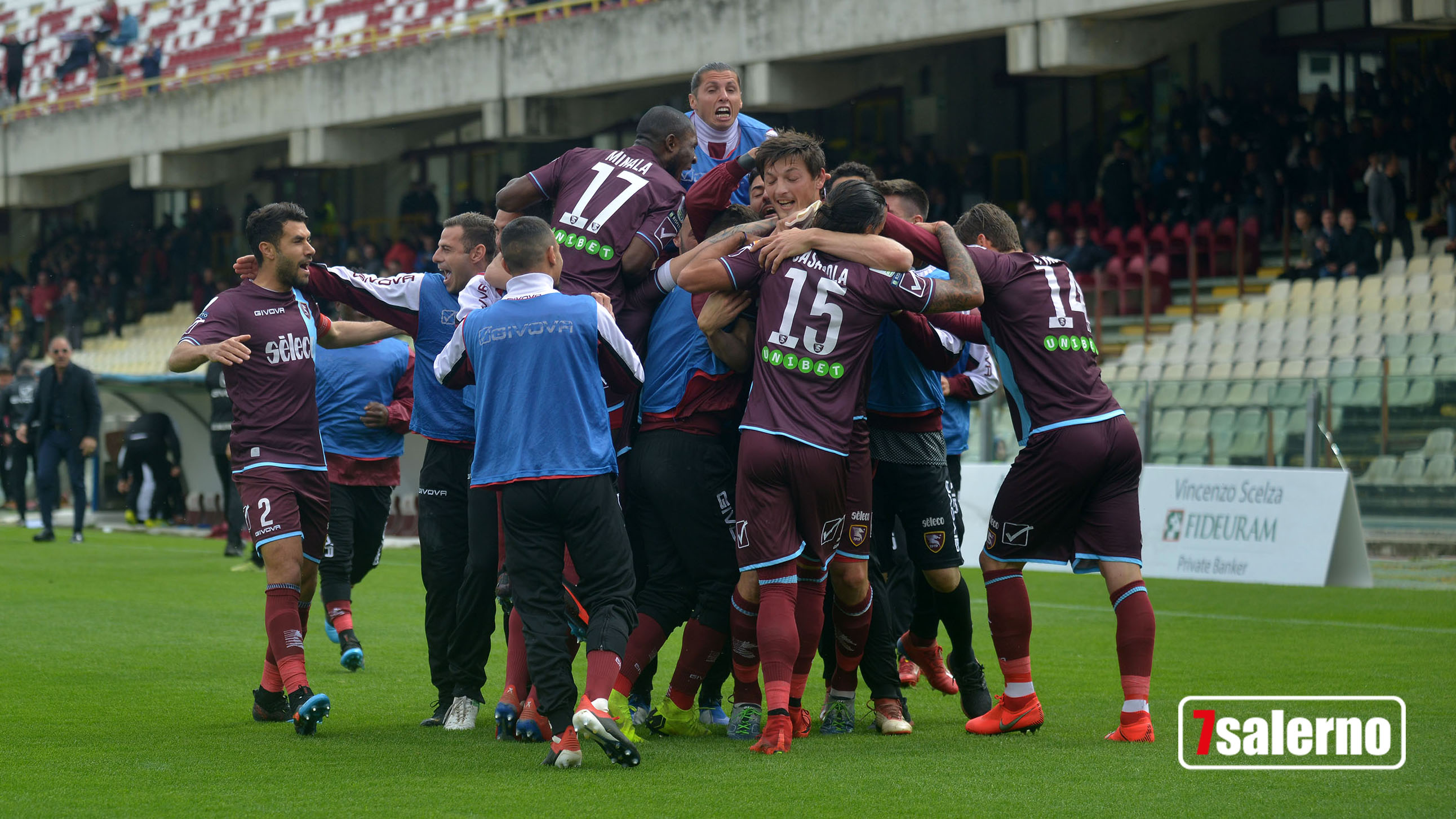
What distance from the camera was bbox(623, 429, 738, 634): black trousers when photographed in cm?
617

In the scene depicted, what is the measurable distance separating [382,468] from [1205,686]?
14.8 ft

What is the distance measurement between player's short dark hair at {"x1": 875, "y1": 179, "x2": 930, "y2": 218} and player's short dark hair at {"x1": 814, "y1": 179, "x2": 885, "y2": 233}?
1.00 m

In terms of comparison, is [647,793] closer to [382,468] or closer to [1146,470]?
[382,468]

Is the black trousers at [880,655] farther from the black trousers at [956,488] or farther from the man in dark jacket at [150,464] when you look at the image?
the man in dark jacket at [150,464]

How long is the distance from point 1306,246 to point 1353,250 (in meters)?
0.78

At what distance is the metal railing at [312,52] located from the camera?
87.6 ft

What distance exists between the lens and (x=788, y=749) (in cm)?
575

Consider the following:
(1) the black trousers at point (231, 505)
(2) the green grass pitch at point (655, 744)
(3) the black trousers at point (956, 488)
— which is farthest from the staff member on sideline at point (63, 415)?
(3) the black trousers at point (956, 488)

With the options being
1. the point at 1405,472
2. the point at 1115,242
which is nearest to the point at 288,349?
the point at 1405,472

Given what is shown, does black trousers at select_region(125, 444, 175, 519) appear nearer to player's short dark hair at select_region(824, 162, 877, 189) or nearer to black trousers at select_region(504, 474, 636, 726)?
player's short dark hair at select_region(824, 162, 877, 189)

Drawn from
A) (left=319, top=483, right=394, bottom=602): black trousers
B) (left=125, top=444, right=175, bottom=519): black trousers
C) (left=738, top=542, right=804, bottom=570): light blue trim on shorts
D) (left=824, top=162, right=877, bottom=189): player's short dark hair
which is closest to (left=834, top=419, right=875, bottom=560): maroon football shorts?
(left=738, top=542, right=804, bottom=570): light blue trim on shorts

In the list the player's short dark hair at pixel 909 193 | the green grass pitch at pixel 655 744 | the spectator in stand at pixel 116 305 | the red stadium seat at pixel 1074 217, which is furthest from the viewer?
the spectator in stand at pixel 116 305

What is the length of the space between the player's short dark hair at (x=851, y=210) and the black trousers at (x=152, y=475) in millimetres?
14724

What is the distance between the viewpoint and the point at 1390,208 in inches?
715
